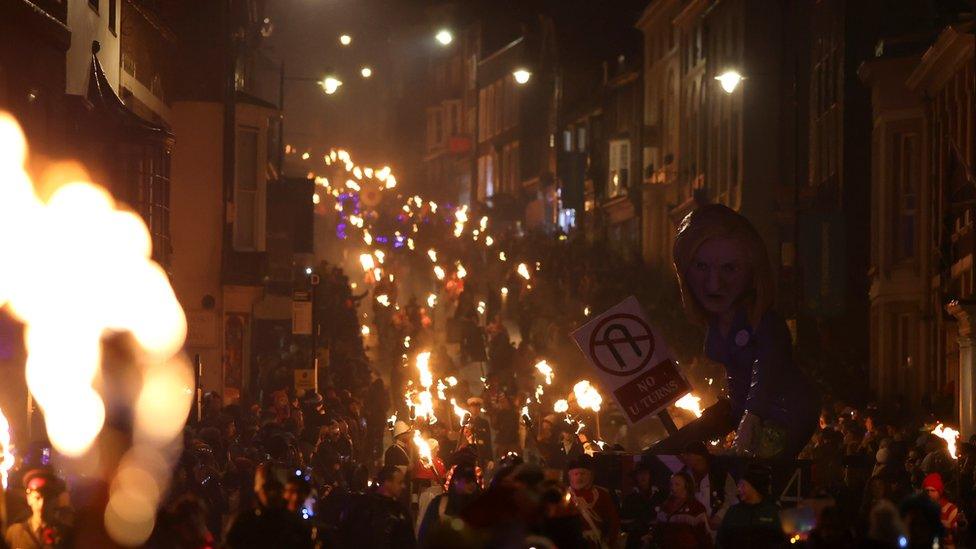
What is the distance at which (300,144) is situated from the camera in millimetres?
127750

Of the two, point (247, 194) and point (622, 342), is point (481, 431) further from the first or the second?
point (247, 194)

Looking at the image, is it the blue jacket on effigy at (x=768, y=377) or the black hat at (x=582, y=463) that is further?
the blue jacket on effigy at (x=768, y=377)

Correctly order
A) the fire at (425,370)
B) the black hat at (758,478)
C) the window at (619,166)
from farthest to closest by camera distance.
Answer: the window at (619,166) → the fire at (425,370) → the black hat at (758,478)

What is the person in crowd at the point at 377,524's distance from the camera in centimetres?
1397

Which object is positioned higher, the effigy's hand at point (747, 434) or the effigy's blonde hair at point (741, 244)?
the effigy's blonde hair at point (741, 244)

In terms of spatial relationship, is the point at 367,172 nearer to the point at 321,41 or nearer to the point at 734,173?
the point at 321,41

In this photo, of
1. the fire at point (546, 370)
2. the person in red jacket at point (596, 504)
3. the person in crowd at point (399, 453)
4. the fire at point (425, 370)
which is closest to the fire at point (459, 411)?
the fire at point (546, 370)

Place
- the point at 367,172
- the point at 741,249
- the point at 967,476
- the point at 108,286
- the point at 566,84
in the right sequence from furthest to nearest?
the point at 367,172 < the point at 566,84 < the point at 108,286 < the point at 967,476 < the point at 741,249

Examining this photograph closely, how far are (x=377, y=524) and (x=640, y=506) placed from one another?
2.95 m

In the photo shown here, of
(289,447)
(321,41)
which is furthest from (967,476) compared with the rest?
(321,41)

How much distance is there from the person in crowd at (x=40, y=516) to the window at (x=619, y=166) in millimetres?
54404

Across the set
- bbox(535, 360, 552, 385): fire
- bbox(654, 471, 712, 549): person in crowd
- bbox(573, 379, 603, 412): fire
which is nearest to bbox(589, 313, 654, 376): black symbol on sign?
bbox(654, 471, 712, 549): person in crowd

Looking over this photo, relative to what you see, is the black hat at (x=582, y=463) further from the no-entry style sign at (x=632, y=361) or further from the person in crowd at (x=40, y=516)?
the person in crowd at (x=40, y=516)

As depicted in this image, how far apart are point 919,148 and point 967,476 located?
17.6 m
